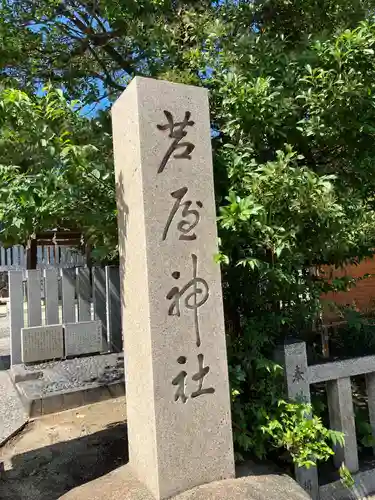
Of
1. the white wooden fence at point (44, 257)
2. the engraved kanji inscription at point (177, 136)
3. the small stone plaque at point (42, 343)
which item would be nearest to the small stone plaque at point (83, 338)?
the small stone plaque at point (42, 343)

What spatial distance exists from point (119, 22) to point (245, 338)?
3.90 meters

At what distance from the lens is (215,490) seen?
7.77 ft

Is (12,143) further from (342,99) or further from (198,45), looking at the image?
(342,99)

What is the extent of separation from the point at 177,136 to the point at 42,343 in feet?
17.0

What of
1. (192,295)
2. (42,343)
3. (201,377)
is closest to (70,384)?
(42,343)

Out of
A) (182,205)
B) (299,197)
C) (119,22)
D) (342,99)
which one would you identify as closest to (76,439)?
(182,205)

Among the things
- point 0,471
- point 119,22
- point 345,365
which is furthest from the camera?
point 119,22

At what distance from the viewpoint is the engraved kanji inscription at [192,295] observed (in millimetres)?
2455

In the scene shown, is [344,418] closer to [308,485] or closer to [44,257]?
[308,485]

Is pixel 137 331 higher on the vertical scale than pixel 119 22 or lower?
lower

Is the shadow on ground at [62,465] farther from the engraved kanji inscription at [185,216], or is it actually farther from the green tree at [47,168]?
the engraved kanji inscription at [185,216]

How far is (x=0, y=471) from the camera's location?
339 cm

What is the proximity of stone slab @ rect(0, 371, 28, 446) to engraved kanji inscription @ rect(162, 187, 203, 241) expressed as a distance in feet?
11.5

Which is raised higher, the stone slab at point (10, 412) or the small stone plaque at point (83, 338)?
the small stone plaque at point (83, 338)
